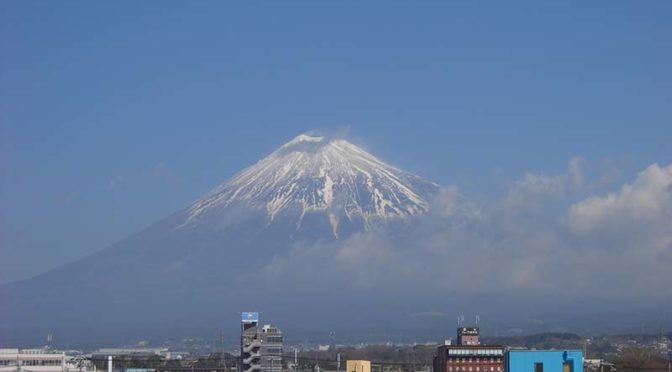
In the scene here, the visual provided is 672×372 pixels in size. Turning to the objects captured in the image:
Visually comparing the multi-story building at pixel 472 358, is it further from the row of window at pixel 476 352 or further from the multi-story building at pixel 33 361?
the multi-story building at pixel 33 361

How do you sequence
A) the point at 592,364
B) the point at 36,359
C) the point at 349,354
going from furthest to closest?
the point at 349,354 → the point at 592,364 → the point at 36,359

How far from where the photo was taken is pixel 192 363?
5748 inches

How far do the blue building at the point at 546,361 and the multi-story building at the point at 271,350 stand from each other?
2272cm

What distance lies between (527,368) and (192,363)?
195 ft

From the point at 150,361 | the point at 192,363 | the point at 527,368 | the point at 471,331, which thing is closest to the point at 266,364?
the point at 527,368

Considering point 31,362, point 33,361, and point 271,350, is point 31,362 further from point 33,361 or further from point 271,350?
point 271,350

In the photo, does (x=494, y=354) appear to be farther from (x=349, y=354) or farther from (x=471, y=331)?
(x=349, y=354)

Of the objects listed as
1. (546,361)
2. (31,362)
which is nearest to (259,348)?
(546,361)

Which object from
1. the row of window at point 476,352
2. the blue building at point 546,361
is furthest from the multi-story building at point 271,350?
the row of window at point 476,352

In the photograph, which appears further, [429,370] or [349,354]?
[349,354]

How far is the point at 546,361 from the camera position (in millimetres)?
93750

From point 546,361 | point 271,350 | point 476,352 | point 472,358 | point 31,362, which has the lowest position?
point 31,362

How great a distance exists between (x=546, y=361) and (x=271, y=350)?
24.4 m

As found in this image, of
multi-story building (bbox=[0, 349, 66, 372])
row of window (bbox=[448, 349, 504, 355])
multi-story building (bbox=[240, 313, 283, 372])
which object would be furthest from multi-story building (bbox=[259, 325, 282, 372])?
row of window (bbox=[448, 349, 504, 355])
